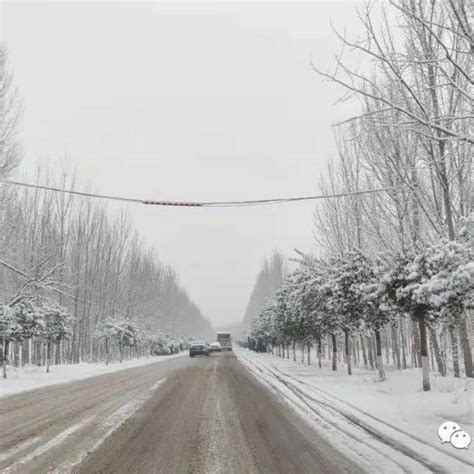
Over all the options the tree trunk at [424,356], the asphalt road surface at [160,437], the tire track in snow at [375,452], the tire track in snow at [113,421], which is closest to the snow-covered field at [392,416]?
the tire track in snow at [375,452]

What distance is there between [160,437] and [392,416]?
15.0ft

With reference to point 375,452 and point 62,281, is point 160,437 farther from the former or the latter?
point 62,281

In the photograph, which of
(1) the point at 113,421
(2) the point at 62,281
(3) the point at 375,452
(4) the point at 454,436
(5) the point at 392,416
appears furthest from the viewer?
(2) the point at 62,281

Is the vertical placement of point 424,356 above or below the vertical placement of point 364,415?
above

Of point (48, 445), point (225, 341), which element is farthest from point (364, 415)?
point (225, 341)

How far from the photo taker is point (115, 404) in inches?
485

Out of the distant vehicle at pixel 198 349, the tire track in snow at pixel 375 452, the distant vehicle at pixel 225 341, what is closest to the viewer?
the tire track in snow at pixel 375 452

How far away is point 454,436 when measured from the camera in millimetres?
7145

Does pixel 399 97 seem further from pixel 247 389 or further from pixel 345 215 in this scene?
pixel 345 215

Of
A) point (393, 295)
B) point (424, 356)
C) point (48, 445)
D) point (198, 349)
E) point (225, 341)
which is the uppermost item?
point (393, 295)

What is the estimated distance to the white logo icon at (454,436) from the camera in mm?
6770

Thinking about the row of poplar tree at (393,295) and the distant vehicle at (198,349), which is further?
the distant vehicle at (198,349)

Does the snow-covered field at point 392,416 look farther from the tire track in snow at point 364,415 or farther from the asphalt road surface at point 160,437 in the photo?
the asphalt road surface at point 160,437

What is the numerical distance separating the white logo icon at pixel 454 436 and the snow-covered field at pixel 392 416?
4.1 inches
